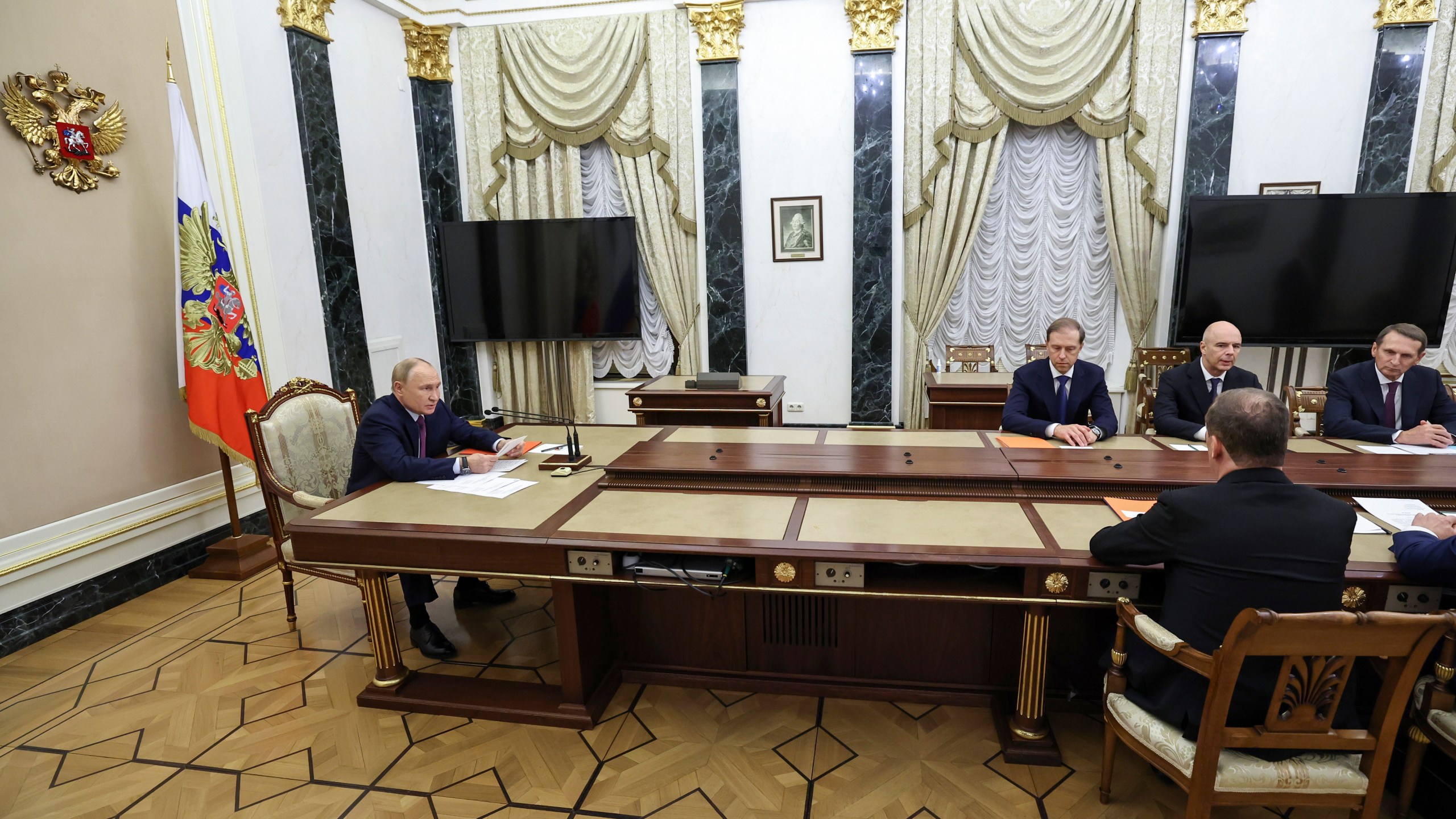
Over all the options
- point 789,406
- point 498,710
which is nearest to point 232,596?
point 498,710

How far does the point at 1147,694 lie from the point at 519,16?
20.7 ft

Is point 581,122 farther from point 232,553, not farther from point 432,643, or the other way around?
point 432,643

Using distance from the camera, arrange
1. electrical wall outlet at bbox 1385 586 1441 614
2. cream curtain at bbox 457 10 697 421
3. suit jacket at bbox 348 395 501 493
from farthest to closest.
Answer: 1. cream curtain at bbox 457 10 697 421
2. suit jacket at bbox 348 395 501 493
3. electrical wall outlet at bbox 1385 586 1441 614

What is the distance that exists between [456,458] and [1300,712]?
2.82 m

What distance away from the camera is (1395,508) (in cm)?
219

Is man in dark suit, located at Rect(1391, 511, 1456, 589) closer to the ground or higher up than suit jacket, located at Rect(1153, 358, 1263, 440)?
closer to the ground

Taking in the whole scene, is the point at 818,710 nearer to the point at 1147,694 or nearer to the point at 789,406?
the point at 1147,694

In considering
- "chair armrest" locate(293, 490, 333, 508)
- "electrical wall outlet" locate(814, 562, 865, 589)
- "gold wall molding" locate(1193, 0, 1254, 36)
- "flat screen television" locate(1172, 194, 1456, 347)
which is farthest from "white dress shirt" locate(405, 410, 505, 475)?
"gold wall molding" locate(1193, 0, 1254, 36)

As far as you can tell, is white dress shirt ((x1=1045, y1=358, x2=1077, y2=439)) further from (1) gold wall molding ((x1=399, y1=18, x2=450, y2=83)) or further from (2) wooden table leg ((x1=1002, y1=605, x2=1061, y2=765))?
(1) gold wall molding ((x1=399, y1=18, x2=450, y2=83))

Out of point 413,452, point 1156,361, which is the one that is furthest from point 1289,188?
point 413,452

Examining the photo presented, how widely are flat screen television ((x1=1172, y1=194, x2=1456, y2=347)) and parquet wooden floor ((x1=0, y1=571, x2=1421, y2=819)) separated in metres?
3.91

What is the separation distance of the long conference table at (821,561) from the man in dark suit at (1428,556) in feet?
0.16

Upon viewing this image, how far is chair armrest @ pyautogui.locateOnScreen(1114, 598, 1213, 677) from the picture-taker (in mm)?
1546

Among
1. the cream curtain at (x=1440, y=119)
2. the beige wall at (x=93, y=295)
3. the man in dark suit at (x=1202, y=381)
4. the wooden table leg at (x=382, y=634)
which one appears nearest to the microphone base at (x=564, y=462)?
the wooden table leg at (x=382, y=634)
